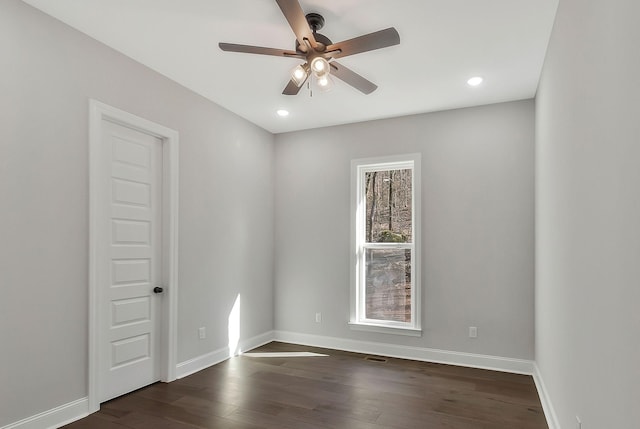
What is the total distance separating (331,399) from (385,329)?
1.43 metres

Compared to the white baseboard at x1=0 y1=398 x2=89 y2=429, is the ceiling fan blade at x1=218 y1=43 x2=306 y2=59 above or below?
above

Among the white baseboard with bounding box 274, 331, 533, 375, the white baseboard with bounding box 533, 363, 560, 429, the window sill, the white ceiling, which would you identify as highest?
the white ceiling

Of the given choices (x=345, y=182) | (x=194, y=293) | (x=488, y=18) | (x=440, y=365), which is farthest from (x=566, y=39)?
(x=194, y=293)

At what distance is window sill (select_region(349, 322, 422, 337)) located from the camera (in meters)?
4.35

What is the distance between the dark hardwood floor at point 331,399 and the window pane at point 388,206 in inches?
56.1

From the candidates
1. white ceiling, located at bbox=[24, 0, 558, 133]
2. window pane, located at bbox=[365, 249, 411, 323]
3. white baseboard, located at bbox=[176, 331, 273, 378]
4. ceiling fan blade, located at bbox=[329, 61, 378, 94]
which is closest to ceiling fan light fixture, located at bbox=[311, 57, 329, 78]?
ceiling fan blade, located at bbox=[329, 61, 378, 94]

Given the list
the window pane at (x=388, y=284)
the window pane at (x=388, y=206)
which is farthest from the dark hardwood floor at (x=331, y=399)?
the window pane at (x=388, y=206)

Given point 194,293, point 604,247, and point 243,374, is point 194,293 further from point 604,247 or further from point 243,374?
point 604,247

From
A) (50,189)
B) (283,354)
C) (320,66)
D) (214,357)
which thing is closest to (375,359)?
(283,354)

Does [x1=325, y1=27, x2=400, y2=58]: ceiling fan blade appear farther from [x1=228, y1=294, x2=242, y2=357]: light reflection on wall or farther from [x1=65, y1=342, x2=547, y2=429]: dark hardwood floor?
[x1=228, y1=294, x2=242, y2=357]: light reflection on wall

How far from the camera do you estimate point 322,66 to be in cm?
248

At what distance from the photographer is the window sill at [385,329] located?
14.3 feet

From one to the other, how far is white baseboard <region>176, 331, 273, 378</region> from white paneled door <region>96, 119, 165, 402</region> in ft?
0.81

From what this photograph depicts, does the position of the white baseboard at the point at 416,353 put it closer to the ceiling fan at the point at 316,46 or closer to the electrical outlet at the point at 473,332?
the electrical outlet at the point at 473,332
